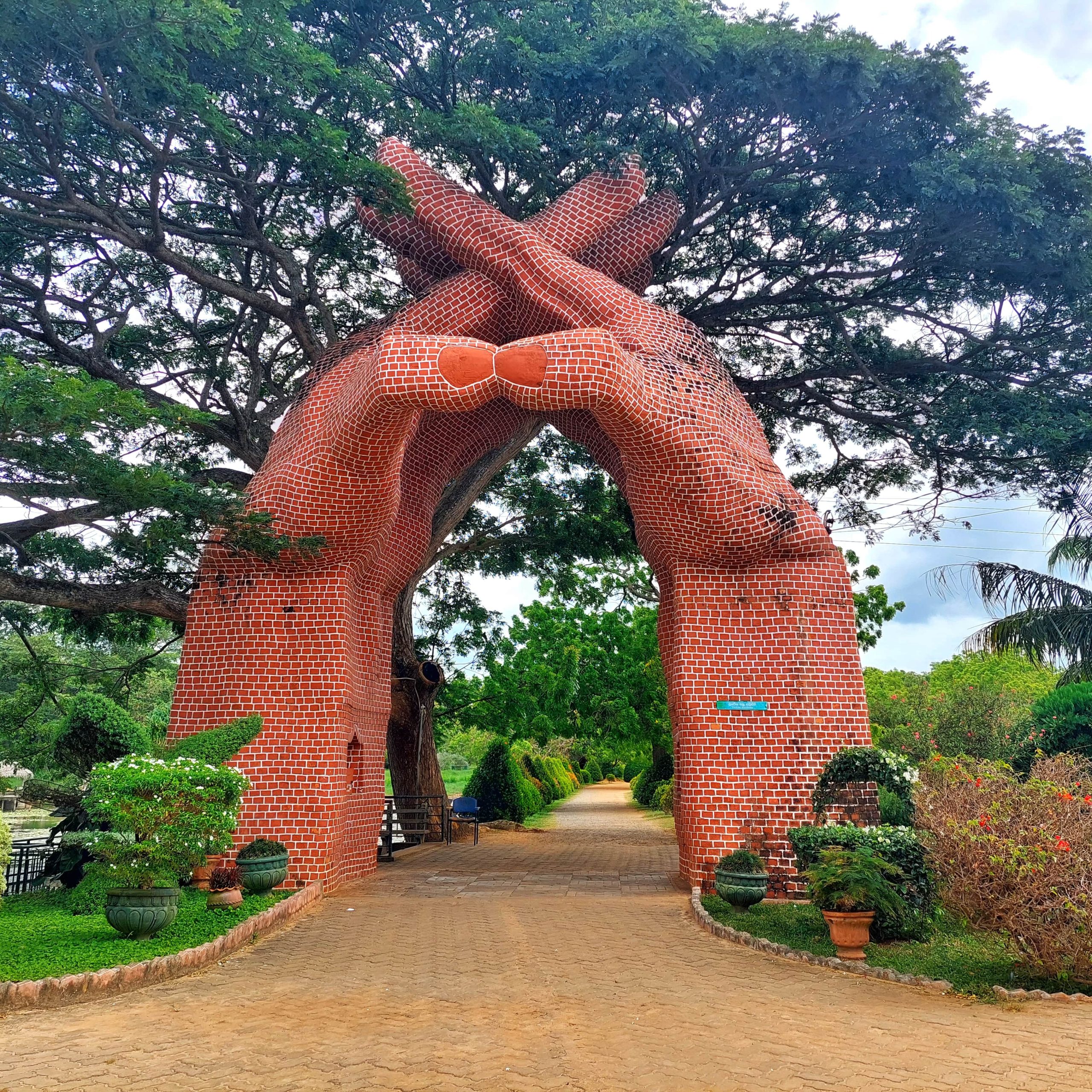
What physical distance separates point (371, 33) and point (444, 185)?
3374mm

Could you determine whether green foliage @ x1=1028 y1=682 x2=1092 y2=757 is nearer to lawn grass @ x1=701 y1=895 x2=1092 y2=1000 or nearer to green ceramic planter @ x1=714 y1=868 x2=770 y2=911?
lawn grass @ x1=701 y1=895 x2=1092 y2=1000

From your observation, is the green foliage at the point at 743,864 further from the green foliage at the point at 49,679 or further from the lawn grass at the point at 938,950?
the green foliage at the point at 49,679

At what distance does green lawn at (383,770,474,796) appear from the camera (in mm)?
49438

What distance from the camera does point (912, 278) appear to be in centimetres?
1494

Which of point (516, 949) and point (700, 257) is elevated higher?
point (700, 257)

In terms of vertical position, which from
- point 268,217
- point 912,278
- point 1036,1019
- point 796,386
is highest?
point 268,217

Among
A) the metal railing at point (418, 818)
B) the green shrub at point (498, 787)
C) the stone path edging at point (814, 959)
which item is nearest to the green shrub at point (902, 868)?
the stone path edging at point (814, 959)

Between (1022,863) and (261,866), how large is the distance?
772 cm

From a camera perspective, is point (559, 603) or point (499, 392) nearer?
point (499, 392)

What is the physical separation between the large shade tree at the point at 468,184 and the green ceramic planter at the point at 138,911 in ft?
12.4

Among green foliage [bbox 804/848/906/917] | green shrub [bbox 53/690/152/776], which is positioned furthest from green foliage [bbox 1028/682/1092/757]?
green shrub [bbox 53/690/152/776]

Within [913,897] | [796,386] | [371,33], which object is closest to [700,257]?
[796,386]

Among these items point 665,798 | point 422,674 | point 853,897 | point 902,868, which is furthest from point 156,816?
point 665,798

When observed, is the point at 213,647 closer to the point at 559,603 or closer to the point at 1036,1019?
the point at 1036,1019
